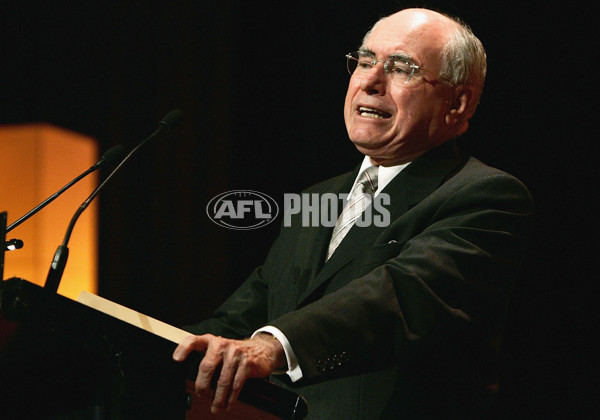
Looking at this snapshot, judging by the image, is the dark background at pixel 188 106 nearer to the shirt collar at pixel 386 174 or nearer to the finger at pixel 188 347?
the shirt collar at pixel 386 174

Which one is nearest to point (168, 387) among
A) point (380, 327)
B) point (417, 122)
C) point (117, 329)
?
point (117, 329)

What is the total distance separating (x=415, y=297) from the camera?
4.22ft

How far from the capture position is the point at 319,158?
2.85m

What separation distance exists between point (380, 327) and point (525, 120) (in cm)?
130

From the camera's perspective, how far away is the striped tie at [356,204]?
5.82 feet

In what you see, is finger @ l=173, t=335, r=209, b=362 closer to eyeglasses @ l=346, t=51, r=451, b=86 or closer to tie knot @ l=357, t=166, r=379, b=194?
tie knot @ l=357, t=166, r=379, b=194

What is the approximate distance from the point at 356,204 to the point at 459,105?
389 mm

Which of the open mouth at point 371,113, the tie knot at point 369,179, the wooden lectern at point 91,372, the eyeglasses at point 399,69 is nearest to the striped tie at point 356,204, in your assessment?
the tie knot at point 369,179

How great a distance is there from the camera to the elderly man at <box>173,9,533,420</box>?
118 cm

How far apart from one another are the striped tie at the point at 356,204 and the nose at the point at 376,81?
0.21 meters

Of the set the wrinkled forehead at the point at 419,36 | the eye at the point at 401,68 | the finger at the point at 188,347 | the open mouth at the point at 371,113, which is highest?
the wrinkled forehead at the point at 419,36

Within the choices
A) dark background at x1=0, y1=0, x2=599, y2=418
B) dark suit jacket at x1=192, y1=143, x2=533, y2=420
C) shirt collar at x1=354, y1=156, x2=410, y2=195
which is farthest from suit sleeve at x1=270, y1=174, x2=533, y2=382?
dark background at x1=0, y1=0, x2=599, y2=418

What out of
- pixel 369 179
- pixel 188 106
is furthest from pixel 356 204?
pixel 188 106

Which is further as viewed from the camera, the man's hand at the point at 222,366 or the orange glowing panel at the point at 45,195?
the orange glowing panel at the point at 45,195
